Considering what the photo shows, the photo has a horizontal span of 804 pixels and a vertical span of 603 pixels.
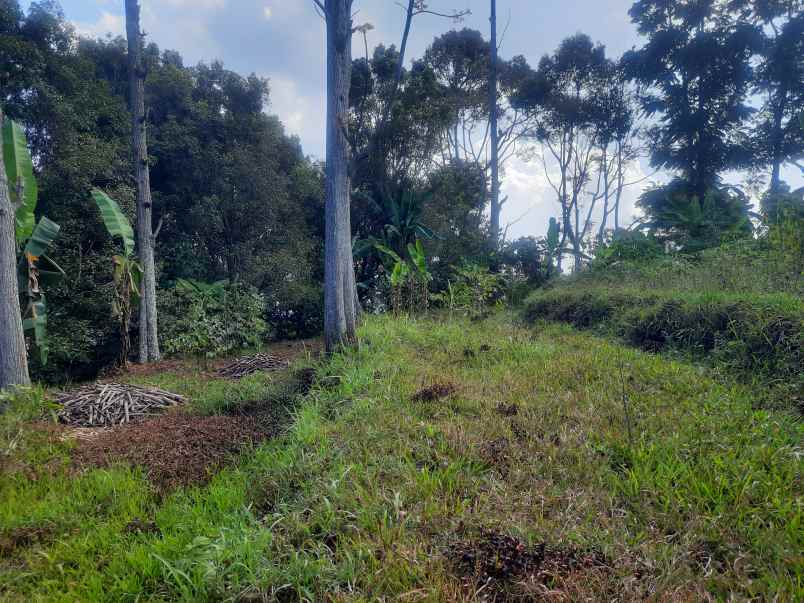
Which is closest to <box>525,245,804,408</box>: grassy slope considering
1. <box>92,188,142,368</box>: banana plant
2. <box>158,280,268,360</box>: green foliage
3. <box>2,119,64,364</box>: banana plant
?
<box>158,280,268,360</box>: green foliage

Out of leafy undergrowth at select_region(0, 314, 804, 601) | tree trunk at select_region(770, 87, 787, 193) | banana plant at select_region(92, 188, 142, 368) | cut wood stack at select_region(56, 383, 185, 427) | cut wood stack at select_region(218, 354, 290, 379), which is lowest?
cut wood stack at select_region(218, 354, 290, 379)

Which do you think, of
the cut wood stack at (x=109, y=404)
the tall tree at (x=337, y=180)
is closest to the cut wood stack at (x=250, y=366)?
the cut wood stack at (x=109, y=404)

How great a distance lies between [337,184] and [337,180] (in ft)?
0.21

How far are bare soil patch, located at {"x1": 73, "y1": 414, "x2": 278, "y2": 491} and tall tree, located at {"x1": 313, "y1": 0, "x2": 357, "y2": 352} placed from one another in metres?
1.92

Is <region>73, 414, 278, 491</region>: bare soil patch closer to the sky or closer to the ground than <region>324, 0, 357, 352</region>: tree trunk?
closer to the ground

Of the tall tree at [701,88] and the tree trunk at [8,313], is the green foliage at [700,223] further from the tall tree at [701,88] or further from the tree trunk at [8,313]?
the tree trunk at [8,313]

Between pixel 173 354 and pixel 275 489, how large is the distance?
32.9ft

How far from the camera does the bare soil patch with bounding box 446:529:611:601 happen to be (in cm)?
187

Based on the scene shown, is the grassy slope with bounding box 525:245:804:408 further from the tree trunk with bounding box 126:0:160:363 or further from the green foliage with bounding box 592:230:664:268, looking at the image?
the tree trunk with bounding box 126:0:160:363

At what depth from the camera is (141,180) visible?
32.9 feet

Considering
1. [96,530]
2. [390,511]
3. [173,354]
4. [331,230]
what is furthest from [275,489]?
[173,354]

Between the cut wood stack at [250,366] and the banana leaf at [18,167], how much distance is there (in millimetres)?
3982

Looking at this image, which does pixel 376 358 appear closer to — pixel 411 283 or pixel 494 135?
pixel 411 283

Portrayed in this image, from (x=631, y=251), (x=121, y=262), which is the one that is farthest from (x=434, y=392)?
(x=631, y=251)
